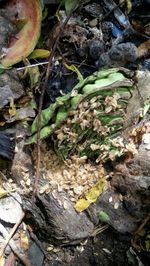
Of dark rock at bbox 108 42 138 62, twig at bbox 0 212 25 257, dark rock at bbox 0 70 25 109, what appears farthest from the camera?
dark rock at bbox 108 42 138 62

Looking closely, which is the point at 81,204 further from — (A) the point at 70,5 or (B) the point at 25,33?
(A) the point at 70,5

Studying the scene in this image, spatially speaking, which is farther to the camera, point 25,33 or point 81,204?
point 25,33

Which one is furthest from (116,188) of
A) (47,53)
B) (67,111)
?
(47,53)

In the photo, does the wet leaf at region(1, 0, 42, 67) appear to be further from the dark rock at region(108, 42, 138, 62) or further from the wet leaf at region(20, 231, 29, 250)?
the wet leaf at region(20, 231, 29, 250)

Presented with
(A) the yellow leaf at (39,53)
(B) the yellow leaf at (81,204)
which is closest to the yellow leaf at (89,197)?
(B) the yellow leaf at (81,204)

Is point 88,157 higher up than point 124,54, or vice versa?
point 124,54

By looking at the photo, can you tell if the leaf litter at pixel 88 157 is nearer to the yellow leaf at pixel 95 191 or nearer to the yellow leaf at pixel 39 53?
the yellow leaf at pixel 95 191

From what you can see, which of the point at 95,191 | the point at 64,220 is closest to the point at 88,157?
the point at 95,191

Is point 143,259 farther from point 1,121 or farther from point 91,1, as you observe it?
point 91,1

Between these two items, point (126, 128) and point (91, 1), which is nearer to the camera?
point (126, 128)

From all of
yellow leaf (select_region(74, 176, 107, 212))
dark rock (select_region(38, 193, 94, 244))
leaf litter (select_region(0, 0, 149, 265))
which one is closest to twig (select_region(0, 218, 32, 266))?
leaf litter (select_region(0, 0, 149, 265))

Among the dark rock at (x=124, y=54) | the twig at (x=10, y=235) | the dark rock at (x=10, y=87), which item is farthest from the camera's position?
the dark rock at (x=124, y=54)
